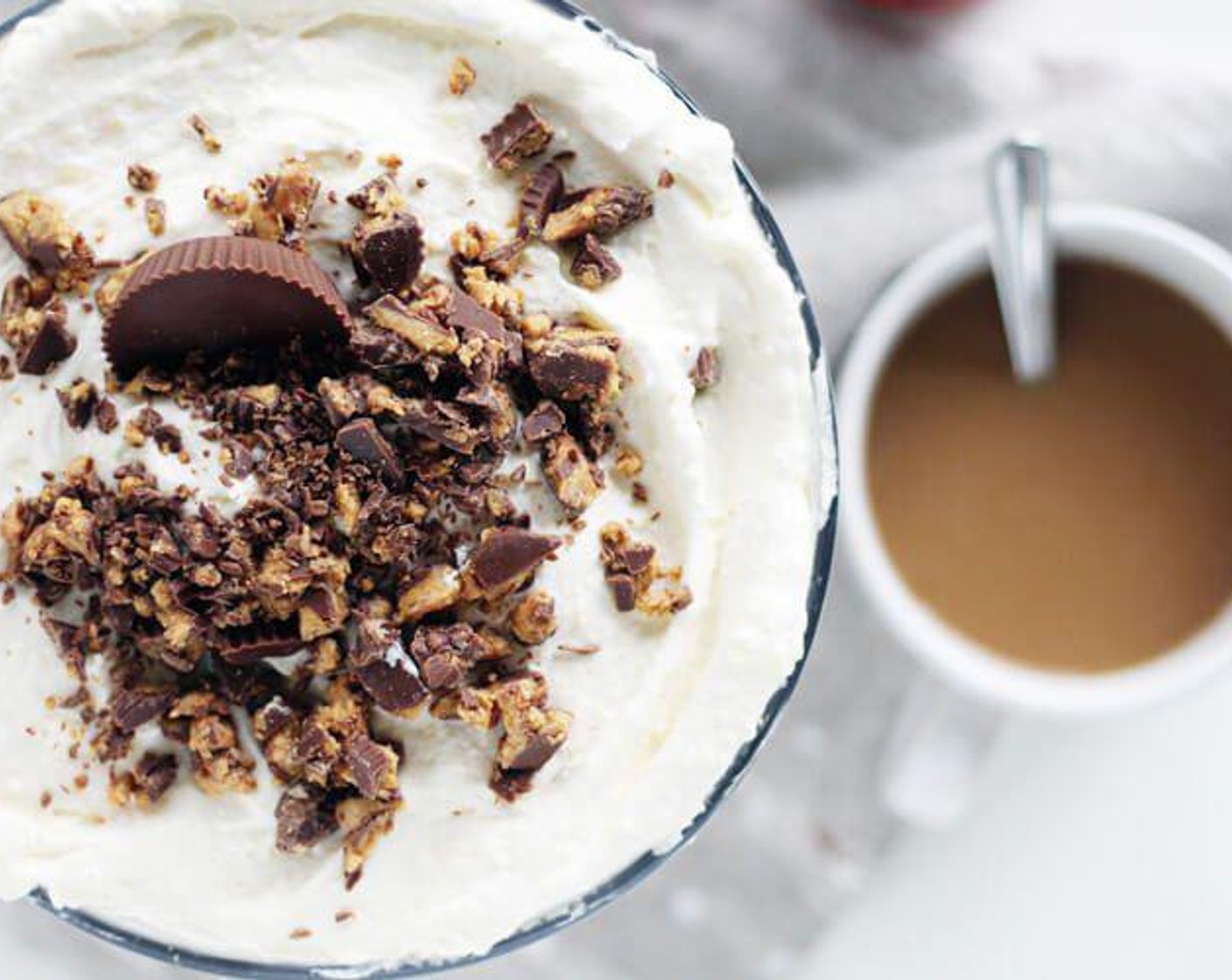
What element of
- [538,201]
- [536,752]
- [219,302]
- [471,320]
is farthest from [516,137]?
[536,752]

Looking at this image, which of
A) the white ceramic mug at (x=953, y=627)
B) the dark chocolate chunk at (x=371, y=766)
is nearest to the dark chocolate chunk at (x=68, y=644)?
the dark chocolate chunk at (x=371, y=766)

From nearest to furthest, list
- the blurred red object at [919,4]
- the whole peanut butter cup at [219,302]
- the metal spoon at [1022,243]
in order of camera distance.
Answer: the whole peanut butter cup at [219,302] < the metal spoon at [1022,243] < the blurred red object at [919,4]

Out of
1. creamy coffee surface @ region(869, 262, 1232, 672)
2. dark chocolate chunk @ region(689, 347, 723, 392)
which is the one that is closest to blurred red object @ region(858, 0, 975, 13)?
creamy coffee surface @ region(869, 262, 1232, 672)

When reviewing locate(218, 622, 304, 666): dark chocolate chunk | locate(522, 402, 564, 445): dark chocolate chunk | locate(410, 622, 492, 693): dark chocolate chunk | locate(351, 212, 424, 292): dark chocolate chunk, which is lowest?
locate(410, 622, 492, 693): dark chocolate chunk

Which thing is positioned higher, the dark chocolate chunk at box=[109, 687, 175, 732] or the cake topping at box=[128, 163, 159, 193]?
the cake topping at box=[128, 163, 159, 193]

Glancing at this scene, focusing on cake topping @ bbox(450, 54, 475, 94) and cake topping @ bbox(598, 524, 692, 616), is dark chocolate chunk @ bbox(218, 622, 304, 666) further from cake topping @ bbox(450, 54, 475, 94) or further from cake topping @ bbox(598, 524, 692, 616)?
cake topping @ bbox(450, 54, 475, 94)

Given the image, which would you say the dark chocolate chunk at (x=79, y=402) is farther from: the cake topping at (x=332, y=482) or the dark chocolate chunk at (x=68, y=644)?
the dark chocolate chunk at (x=68, y=644)

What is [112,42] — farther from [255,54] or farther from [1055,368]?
[1055,368]
